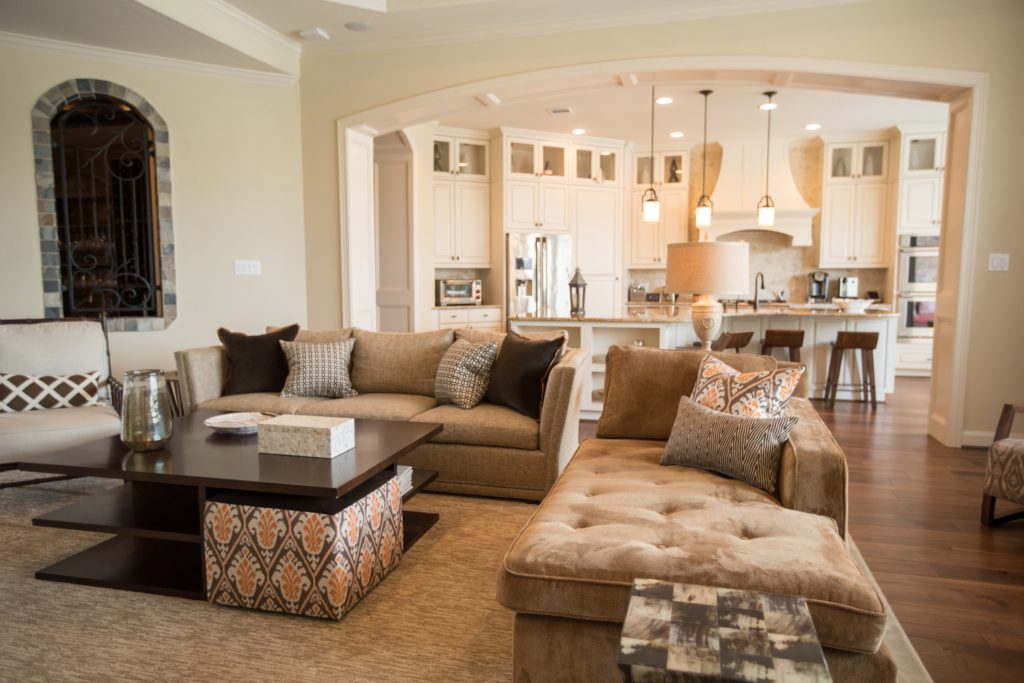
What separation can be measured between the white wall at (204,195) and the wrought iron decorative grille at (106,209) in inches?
6.9

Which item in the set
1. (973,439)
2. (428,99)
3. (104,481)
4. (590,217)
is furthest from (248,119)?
(973,439)

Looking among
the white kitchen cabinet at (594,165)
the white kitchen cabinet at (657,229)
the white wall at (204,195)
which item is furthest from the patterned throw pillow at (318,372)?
the white kitchen cabinet at (657,229)

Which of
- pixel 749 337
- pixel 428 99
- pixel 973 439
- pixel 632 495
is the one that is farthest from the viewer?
pixel 749 337

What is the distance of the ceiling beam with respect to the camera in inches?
170

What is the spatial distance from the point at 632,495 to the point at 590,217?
22.1ft

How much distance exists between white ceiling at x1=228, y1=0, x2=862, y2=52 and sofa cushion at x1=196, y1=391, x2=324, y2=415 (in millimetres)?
2745

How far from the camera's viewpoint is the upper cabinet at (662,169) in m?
8.95

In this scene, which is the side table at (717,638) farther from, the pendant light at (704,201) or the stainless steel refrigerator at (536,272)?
the stainless steel refrigerator at (536,272)

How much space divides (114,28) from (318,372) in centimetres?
279

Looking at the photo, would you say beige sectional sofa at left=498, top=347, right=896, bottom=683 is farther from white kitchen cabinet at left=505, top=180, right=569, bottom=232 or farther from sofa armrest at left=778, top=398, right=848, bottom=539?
white kitchen cabinet at left=505, top=180, right=569, bottom=232

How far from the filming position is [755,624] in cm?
127

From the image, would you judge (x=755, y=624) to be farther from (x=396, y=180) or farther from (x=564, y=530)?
(x=396, y=180)

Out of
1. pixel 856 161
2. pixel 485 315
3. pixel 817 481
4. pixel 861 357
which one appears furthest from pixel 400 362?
pixel 856 161

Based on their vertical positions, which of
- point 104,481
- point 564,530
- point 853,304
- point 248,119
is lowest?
point 104,481
